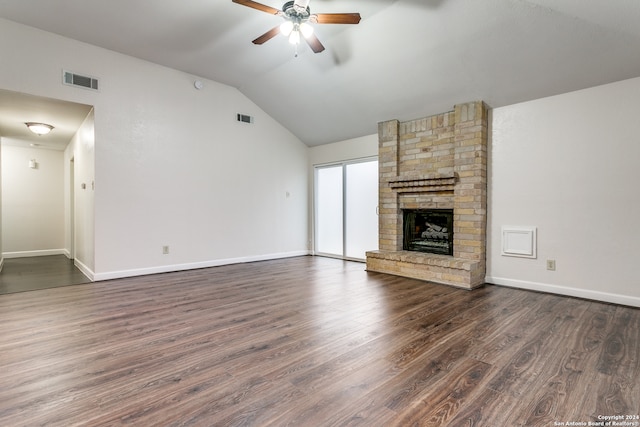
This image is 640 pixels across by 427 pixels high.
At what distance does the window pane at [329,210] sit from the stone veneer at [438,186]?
127 cm

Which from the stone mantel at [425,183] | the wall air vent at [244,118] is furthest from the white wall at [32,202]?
the stone mantel at [425,183]

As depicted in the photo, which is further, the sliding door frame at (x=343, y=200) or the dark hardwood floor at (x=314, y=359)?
the sliding door frame at (x=343, y=200)

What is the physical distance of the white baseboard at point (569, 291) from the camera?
3316 mm

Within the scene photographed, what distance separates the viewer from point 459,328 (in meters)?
2.67

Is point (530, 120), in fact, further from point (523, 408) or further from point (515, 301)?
point (523, 408)

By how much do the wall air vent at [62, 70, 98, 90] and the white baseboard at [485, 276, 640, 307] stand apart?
6005 mm

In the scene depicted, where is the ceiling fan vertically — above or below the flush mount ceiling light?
above

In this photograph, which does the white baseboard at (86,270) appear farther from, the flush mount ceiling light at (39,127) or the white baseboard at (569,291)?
the white baseboard at (569,291)

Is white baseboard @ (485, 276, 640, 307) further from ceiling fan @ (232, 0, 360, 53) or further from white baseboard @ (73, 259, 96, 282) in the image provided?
white baseboard @ (73, 259, 96, 282)

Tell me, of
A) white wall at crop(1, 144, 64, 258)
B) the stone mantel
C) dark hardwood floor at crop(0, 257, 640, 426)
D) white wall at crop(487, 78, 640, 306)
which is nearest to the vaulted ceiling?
white wall at crop(487, 78, 640, 306)

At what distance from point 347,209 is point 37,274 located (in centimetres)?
518

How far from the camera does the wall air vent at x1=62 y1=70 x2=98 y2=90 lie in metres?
4.05

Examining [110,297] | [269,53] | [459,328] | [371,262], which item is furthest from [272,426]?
[269,53]

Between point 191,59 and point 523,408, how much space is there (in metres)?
5.38
